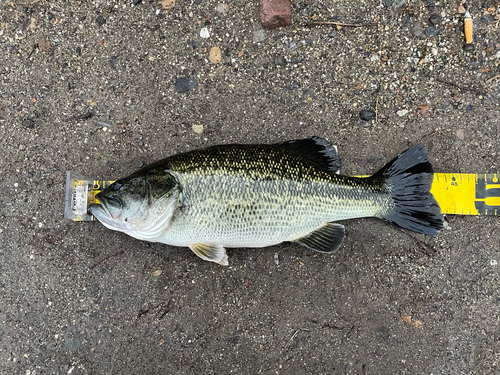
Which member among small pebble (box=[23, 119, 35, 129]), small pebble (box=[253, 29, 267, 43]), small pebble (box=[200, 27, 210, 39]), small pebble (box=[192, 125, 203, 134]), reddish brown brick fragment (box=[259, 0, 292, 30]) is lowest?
small pebble (box=[192, 125, 203, 134])

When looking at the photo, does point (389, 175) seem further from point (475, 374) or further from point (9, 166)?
point (9, 166)

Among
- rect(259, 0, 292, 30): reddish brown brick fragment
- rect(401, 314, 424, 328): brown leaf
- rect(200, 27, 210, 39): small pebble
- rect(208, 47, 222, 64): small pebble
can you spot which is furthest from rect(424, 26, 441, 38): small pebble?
rect(401, 314, 424, 328): brown leaf

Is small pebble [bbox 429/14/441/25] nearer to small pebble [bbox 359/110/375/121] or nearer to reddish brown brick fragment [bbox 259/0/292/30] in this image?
small pebble [bbox 359/110/375/121]

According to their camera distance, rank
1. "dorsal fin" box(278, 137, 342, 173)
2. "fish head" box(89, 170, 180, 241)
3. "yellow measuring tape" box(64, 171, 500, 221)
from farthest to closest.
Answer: "yellow measuring tape" box(64, 171, 500, 221) → "dorsal fin" box(278, 137, 342, 173) → "fish head" box(89, 170, 180, 241)

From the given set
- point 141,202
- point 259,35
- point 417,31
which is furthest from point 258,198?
point 417,31

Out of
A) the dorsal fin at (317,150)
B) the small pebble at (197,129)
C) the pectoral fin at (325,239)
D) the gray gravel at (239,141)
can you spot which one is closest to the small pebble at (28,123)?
the gray gravel at (239,141)
